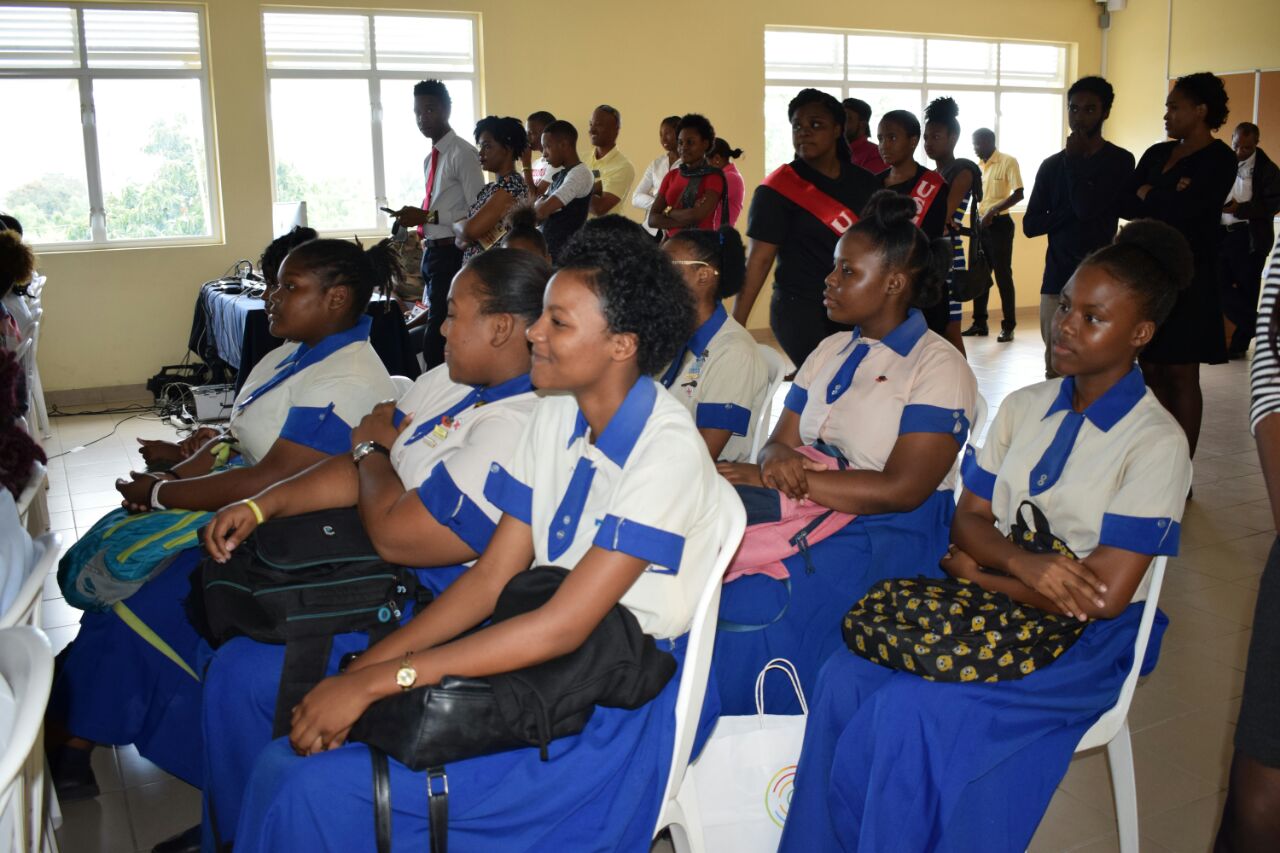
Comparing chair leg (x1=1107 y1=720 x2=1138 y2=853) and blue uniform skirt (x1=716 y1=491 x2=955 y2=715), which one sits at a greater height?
blue uniform skirt (x1=716 y1=491 x2=955 y2=715)

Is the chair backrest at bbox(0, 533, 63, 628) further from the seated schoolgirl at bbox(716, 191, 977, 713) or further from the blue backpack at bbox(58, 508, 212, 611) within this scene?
the seated schoolgirl at bbox(716, 191, 977, 713)

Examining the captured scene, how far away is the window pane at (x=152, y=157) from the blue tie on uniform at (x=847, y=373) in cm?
661

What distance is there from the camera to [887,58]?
10.2m

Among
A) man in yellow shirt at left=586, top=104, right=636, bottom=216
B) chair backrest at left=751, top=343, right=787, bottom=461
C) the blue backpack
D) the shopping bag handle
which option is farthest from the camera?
man in yellow shirt at left=586, top=104, right=636, bottom=216

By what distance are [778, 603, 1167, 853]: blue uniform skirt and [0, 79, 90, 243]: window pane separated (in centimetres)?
730

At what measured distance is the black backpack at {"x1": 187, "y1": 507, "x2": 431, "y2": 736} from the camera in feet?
6.20

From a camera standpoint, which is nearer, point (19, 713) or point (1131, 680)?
point (19, 713)

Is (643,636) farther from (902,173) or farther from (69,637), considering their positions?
(902,173)

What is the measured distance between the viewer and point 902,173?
4633mm

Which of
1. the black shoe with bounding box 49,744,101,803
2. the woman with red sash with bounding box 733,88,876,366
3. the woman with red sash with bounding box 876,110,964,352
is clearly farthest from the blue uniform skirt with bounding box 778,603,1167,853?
the woman with red sash with bounding box 876,110,964,352

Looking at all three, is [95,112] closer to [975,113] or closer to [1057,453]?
[1057,453]

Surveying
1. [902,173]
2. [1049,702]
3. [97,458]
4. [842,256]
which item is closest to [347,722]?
[1049,702]

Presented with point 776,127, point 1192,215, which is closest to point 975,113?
point 776,127

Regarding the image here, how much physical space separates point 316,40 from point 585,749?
24.6 ft
